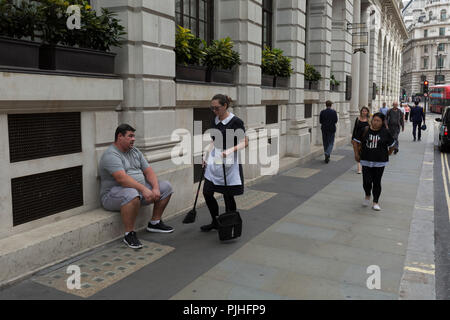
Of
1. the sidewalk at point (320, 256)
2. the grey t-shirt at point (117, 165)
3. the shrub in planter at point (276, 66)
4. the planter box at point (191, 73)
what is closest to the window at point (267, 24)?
the shrub in planter at point (276, 66)

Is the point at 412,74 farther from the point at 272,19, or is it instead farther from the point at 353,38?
the point at 272,19

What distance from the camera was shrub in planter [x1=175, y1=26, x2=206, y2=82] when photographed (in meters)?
7.51

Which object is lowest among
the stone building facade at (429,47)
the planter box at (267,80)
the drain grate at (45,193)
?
the drain grate at (45,193)

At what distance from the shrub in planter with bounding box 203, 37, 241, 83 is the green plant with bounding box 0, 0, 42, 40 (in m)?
3.96

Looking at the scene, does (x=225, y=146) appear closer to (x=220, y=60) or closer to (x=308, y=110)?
(x=220, y=60)

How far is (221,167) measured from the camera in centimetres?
577

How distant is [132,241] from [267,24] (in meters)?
9.32

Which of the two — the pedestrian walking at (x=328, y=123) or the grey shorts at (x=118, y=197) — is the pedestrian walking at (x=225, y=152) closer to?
the grey shorts at (x=118, y=197)

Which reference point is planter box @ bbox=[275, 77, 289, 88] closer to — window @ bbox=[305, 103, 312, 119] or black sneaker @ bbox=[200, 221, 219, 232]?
window @ bbox=[305, 103, 312, 119]

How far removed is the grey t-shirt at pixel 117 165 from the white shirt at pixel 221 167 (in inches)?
35.0

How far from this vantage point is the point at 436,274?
16.2 ft

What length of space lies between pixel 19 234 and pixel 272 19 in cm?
1030

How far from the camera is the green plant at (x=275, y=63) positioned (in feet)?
38.0
